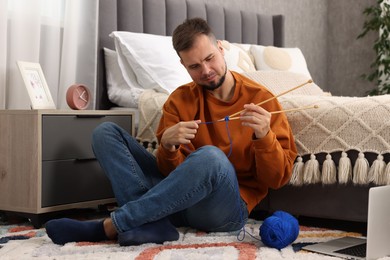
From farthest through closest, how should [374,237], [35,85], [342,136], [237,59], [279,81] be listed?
1. [237,59]
2. [279,81]
3. [35,85]
4. [342,136]
5. [374,237]

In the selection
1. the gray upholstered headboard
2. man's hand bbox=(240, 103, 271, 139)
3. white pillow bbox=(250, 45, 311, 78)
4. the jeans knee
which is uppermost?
the gray upholstered headboard

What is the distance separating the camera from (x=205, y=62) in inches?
75.3

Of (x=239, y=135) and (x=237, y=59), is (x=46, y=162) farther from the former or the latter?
(x=237, y=59)

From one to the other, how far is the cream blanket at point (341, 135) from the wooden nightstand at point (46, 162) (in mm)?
797

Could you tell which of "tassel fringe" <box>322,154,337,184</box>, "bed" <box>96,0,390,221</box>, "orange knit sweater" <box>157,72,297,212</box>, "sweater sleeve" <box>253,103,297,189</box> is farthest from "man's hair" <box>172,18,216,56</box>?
"tassel fringe" <box>322,154,337,184</box>

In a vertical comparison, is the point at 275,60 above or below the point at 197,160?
above

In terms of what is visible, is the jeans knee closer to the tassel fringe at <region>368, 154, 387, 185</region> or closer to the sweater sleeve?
the sweater sleeve

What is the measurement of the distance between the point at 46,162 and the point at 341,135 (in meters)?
1.05

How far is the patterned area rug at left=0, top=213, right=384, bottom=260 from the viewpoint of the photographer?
168cm

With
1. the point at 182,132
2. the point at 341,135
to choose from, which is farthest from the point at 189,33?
the point at 341,135

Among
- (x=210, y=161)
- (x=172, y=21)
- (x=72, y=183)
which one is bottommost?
(x=72, y=183)

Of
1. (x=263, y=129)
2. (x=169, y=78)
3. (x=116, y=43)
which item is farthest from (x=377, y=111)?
(x=116, y=43)

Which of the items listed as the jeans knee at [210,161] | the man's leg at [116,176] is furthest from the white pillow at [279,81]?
the jeans knee at [210,161]

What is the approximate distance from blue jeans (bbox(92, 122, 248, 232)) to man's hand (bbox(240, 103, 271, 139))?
0.13 metres
